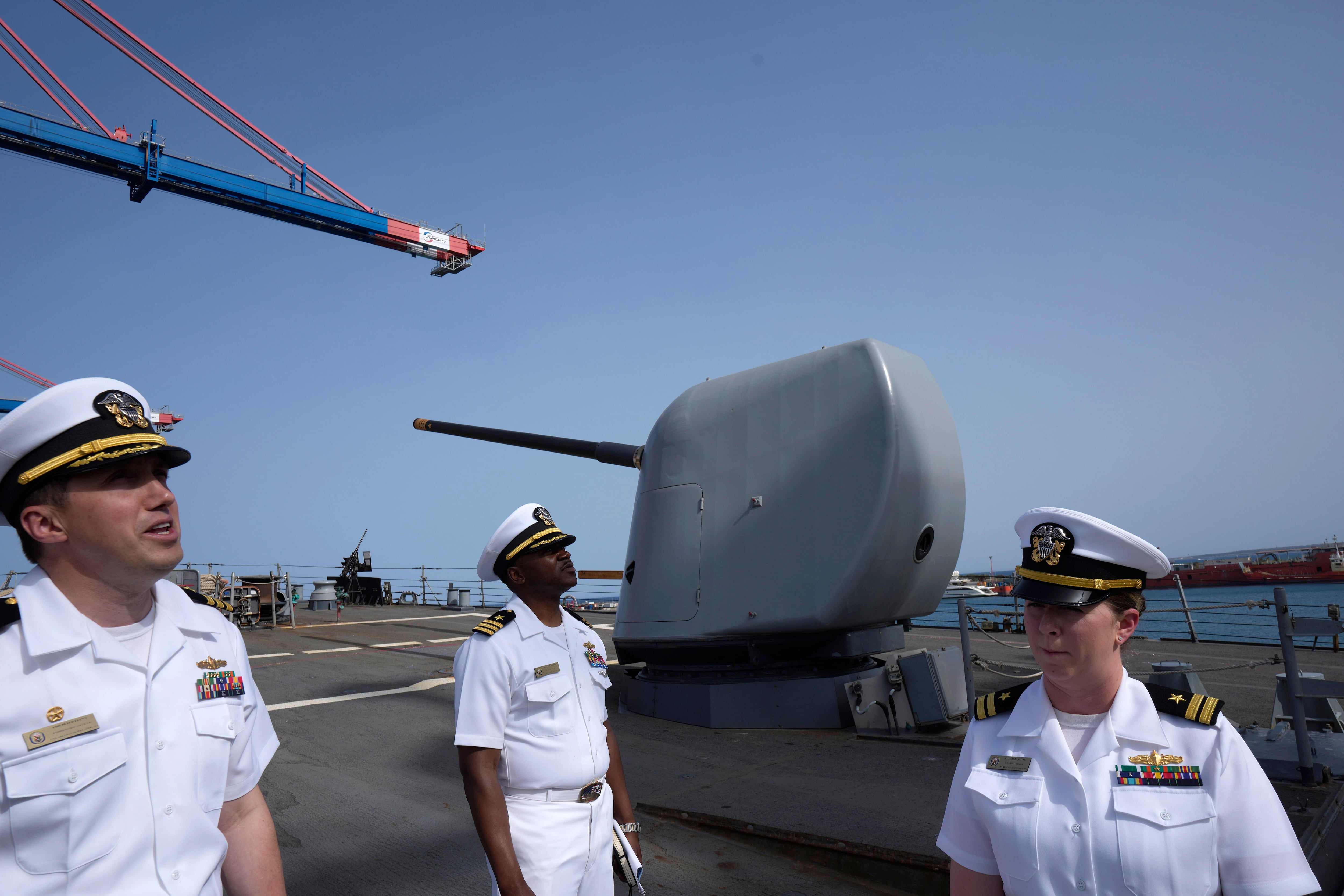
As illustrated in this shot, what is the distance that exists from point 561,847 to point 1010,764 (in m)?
1.27

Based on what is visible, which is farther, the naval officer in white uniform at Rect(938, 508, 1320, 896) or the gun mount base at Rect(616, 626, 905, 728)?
the gun mount base at Rect(616, 626, 905, 728)

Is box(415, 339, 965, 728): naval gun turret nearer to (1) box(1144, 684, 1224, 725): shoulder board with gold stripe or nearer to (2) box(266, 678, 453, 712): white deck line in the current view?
(2) box(266, 678, 453, 712): white deck line

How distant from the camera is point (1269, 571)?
44844 mm

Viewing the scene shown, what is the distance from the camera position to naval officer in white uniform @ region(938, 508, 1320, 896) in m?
1.32

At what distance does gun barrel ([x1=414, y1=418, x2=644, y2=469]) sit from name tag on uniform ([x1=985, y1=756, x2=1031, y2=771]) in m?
5.98

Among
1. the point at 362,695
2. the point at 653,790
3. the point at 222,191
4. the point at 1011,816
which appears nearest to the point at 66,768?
the point at 1011,816

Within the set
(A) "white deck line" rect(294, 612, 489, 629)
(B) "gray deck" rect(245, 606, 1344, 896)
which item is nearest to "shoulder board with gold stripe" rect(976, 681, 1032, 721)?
(B) "gray deck" rect(245, 606, 1344, 896)

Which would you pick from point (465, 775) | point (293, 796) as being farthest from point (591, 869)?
point (293, 796)

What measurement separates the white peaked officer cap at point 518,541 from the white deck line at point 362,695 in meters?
5.77

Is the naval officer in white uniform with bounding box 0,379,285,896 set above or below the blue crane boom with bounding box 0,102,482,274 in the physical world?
below

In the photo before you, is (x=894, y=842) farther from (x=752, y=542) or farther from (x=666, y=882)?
(x=752, y=542)

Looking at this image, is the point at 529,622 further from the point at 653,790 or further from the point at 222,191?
the point at 222,191

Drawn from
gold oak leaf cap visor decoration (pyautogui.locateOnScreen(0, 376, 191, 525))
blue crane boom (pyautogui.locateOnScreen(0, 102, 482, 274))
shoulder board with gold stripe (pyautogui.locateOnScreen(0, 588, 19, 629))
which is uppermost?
blue crane boom (pyautogui.locateOnScreen(0, 102, 482, 274))

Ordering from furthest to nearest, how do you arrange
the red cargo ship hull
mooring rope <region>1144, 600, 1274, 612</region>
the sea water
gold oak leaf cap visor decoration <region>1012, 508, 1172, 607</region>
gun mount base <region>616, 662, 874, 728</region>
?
the red cargo ship hull < the sea water < gun mount base <region>616, 662, 874, 728</region> < mooring rope <region>1144, 600, 1274, 612</region> < gold oak leaf cap visor decoration <region>1012, 508, 1172, 607</region>
